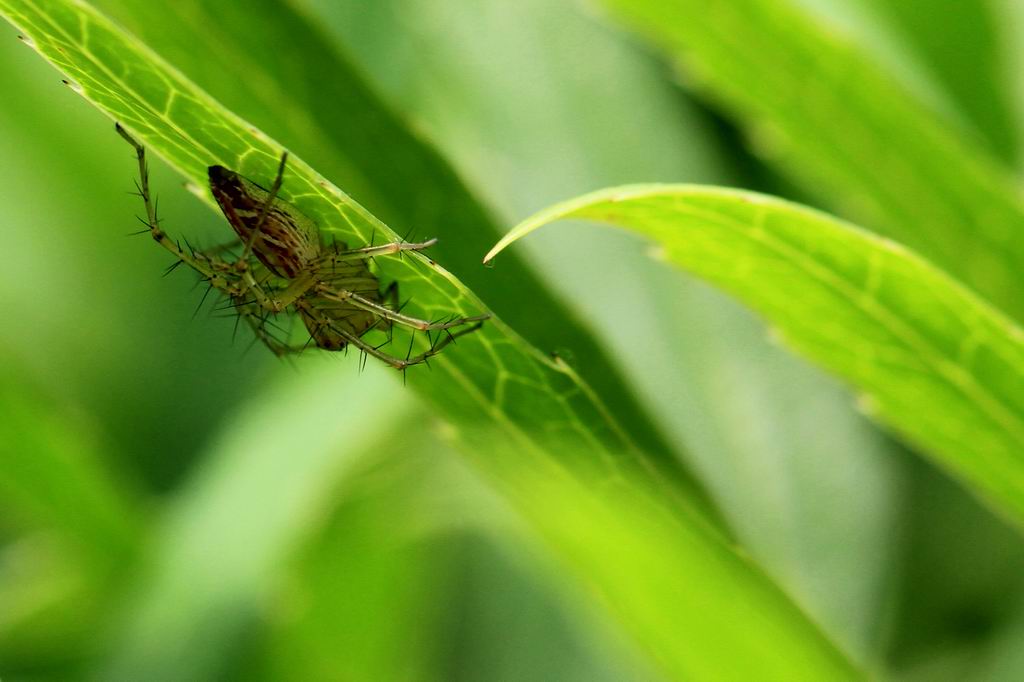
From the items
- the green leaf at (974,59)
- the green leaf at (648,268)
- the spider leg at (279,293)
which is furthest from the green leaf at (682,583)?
the green leaf at (974,59)

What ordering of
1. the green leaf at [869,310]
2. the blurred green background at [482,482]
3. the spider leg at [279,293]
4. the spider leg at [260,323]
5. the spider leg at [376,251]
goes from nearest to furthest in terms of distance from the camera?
1. the green leaf at [869,310]
2. the spider leg at [376,251]
3. the spider leg at [279,293]
4. the spider leg at [260,323]
5. the blurred green background at [482,482]

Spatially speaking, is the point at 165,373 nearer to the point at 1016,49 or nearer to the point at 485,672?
the point at 485,672

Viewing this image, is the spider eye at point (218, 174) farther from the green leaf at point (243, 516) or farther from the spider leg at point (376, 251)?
the green leaf at point (243, 516)

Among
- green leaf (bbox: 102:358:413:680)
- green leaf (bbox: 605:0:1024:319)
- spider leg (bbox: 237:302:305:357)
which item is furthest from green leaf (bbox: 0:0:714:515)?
green leaf (bbox: 102:358:413:680)

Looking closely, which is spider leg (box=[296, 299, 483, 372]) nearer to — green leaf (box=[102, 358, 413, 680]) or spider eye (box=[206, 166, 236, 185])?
spider eye (box=[206, 166, 236, 185])

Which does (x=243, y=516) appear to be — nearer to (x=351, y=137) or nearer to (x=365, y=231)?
(x=351, y=137)

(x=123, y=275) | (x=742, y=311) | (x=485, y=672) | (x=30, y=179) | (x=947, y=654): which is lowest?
(x=947, y=654)

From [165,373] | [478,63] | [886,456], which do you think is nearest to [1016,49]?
[886,456]
